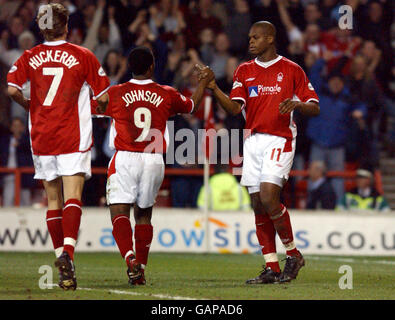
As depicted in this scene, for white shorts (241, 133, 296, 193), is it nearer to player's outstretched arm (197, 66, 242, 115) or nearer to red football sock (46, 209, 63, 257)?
player's outstretched arm (197, 66, 242, 115)

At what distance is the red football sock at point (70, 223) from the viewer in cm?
847

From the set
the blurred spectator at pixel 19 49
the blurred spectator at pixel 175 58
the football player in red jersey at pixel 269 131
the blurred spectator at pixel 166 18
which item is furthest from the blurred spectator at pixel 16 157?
the football player in red jersey at pixel 269 131

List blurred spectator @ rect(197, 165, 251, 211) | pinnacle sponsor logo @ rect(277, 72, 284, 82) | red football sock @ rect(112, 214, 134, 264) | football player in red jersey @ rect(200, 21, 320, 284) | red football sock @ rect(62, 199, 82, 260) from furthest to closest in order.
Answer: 1. blurred spectator @ rect(197, 165, 251, 211)
2. pinnacle sponsor logo @ rect(277, 72, 284, 82)
3. football player in red jersey @ rect(200, 21, 320, 284)
4. red football sock @ rect(112, 214, 134, 264)
5. red football sock @ rect(62, 199, 82, 260)

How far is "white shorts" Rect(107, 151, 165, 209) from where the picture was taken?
915cm

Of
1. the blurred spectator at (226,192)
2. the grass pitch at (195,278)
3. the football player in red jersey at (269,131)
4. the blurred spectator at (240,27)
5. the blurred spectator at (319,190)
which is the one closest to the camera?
the grass pitch at (195,278)

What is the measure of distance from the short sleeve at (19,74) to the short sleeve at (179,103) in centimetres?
129

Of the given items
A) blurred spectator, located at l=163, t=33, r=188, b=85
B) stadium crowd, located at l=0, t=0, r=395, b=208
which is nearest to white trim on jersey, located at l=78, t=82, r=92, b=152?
stadium crowd, located at l=0, t=0, r=395, b=208

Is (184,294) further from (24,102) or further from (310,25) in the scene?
(310,25)

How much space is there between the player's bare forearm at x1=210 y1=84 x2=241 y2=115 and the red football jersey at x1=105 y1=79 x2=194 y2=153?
0.45 metres

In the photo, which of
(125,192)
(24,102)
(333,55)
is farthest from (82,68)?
(333,55)

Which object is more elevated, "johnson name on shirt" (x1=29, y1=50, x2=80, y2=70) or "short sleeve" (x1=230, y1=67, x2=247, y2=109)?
"johnson name on shirt" (x1=29, y1=50, x2=80, y2=70)

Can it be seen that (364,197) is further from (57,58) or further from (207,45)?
(57,58)

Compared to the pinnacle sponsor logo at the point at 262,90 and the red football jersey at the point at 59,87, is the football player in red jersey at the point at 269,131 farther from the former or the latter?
the red football jersey at the point at 59,87
